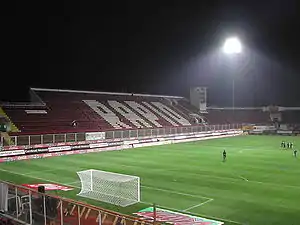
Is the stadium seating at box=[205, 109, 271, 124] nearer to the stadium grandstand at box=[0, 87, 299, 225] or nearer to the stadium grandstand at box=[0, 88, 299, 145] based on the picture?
the stadium grandstand at box=[0, 88, 299, 145]

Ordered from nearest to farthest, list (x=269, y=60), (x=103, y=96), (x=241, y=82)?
(x=103, y=96), (x=269, y=60), (x=241, y=82)

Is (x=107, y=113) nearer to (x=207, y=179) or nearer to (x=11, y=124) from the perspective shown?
(x=11, y=124)

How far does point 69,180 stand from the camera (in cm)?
2250

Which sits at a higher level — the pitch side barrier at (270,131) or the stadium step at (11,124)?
the stadium step at (11,124)

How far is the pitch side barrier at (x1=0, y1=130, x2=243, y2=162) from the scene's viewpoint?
1313 inches

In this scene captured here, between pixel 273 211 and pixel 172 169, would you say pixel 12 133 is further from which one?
pixel 273 211

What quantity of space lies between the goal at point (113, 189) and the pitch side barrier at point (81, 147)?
16.7 meters

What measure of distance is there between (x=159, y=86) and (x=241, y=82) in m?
23.9

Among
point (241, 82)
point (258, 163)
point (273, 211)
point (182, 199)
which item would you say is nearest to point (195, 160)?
point (258, 163)

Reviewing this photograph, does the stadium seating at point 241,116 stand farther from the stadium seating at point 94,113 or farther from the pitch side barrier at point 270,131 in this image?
the stadium seating at point 94,113

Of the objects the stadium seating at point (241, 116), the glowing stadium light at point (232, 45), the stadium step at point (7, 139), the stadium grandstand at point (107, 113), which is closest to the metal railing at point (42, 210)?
the stadium step at point (7, 139)

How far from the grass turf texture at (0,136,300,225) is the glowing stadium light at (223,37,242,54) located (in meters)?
23.6

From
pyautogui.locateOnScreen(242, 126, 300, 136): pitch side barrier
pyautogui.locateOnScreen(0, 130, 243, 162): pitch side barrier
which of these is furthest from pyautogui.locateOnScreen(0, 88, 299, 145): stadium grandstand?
pyautogui.locateOnScreen(242, 126, 300, 136): pitch side barrier

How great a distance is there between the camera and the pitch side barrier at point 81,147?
33.3 m
